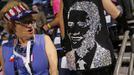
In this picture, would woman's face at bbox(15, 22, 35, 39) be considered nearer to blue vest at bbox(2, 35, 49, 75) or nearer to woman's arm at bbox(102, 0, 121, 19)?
blue vest at bbox(2, 35, 49, 75)

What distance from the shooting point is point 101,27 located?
329cm

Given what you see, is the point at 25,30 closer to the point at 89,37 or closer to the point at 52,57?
the point at 52,57

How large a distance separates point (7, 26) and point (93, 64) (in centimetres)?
73

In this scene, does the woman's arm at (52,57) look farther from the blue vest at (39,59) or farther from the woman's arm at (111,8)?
the woman's arm at (111,8)

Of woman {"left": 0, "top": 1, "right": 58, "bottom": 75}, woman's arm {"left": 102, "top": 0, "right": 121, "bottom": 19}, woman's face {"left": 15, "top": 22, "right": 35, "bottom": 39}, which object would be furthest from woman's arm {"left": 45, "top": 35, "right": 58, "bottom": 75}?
woman's arm {"left": 102, "top": 0, "right": 121, "bottom": 19}

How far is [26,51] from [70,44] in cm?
38

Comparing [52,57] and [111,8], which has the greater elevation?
[111,8]

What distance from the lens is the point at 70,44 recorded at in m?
3.37

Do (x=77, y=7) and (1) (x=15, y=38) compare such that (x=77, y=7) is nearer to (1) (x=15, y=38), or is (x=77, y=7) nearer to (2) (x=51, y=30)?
(1) (x=15, y=38)

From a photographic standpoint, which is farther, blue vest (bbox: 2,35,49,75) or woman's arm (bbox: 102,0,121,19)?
woman's arm (bbox: 102,0,121,19)

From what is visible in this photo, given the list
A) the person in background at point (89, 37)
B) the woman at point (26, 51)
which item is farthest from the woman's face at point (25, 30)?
the person in background at point (89, 37)

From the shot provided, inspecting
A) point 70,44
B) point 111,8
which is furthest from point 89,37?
point 111,8

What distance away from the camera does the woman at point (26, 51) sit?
3.17 metres

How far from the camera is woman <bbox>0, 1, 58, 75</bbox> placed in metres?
3.17
